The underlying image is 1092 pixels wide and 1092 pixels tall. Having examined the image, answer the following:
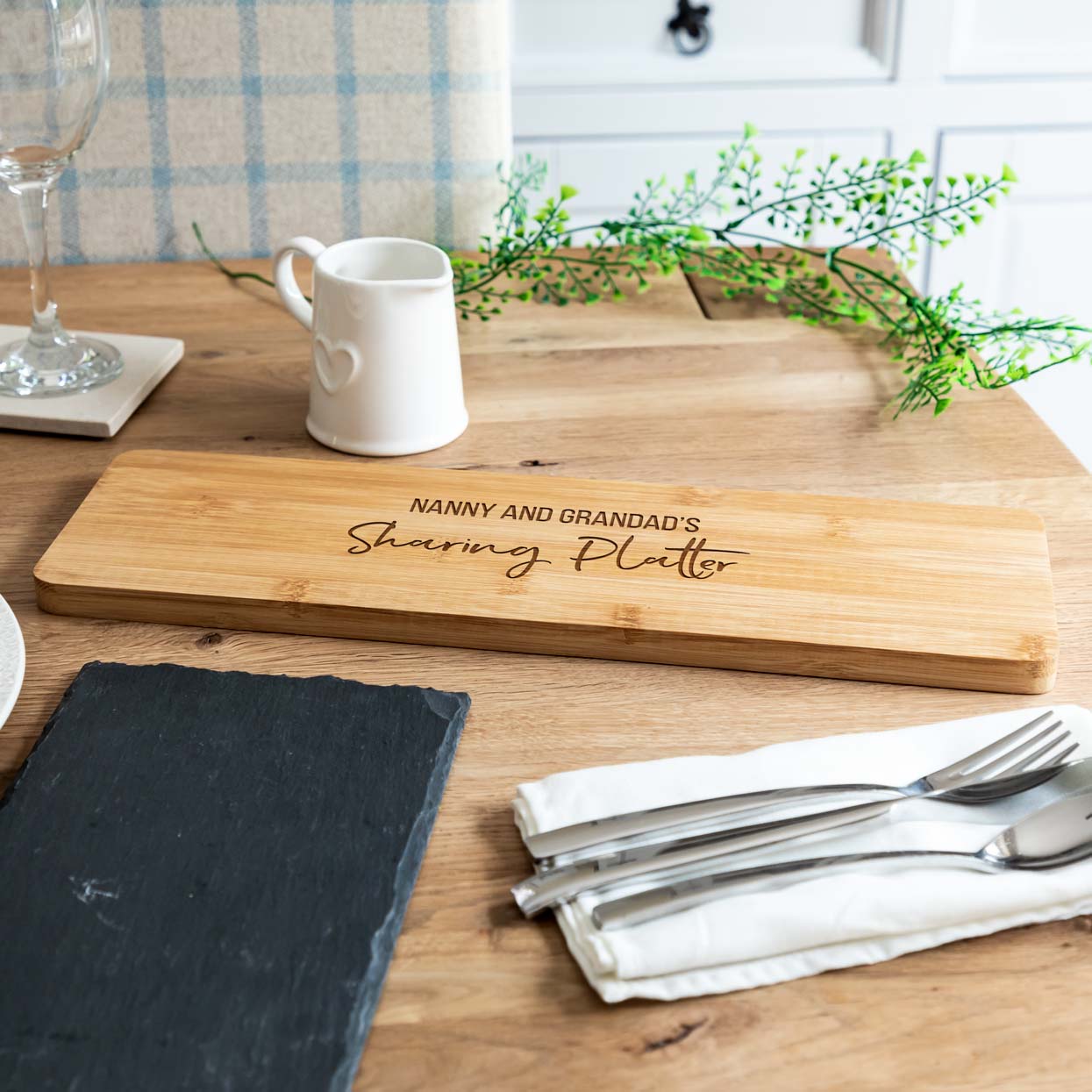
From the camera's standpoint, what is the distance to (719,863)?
53 centimetres

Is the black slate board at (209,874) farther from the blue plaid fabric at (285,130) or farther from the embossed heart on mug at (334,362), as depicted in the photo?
the blue plaid fabric at (285,130)

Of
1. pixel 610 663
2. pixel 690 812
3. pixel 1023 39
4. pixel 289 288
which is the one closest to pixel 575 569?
pixel 610 663

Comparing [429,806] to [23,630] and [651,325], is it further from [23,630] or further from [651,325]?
[651,325]

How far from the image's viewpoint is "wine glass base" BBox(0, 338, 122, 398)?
968 millimetres

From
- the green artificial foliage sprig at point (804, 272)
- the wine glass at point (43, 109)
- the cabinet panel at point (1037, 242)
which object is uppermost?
the wine glass at point (43, 109)

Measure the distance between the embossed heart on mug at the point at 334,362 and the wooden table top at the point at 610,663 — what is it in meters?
0.06

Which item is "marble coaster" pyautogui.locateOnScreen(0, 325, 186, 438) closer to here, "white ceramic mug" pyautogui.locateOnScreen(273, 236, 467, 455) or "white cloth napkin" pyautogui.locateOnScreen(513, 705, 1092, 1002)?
"white ceramic mug" pyautogui.locateOnScreen(273, 236, 467, 455)

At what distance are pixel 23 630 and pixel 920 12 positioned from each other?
6.65 ft

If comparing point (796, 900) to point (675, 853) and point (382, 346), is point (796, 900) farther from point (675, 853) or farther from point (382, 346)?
point (382, 346)

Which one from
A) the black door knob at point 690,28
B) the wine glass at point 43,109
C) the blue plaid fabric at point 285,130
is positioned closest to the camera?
the wine glass at point 43,109

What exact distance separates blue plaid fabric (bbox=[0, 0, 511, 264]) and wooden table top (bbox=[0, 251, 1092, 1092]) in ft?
0.21

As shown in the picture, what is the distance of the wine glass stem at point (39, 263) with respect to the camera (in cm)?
93

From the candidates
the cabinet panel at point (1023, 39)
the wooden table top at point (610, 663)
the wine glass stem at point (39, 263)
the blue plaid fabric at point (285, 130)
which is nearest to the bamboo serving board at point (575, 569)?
the wooden table top at point (610, 663)

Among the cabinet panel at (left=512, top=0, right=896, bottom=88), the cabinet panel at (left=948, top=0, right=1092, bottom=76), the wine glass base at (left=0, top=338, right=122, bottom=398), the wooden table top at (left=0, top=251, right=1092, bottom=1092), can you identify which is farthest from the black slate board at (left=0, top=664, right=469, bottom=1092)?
the cabinet panel at (left=948, top=0, right=1092, bottom=76)
